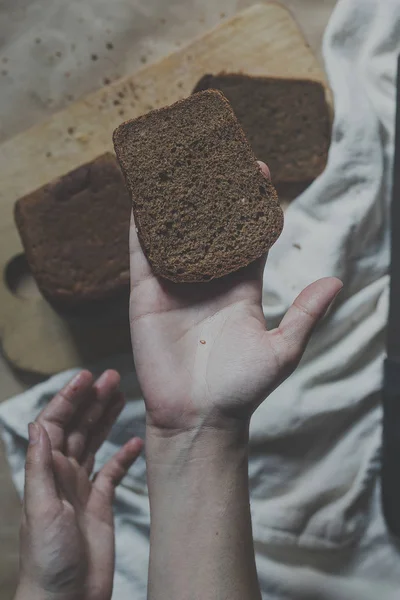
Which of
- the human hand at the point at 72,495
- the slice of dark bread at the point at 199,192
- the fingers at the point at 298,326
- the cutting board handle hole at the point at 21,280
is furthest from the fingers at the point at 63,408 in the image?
the fingers at the point at 298,326

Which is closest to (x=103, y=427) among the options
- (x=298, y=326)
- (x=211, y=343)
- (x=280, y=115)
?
(x=211, y=343)

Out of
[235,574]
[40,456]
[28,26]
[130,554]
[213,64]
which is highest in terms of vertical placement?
[28,26]

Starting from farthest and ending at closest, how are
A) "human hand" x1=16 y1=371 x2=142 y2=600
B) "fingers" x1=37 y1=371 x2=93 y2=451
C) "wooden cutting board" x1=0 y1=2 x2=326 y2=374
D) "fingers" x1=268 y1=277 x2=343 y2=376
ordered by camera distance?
"wooden cutting board" x1=0 y1=2 x2=326 y2=374 → "fingers" x1=37 y1=371 x2=93 y2=451 → "human hand" x1=16 y1=371 x2=142 y2=600 → "fingers" x1=268 y1=277 x2=343 y2=376

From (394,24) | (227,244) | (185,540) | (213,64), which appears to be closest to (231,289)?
(227,244)

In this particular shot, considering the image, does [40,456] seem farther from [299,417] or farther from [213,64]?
[213,64]

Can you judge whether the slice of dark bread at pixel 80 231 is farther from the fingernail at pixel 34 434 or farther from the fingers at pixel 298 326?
the fingers at pixel 298 326

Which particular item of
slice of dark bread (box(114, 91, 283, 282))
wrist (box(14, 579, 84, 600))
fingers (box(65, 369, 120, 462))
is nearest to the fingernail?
fingers (box(65, 369, 120, 462))

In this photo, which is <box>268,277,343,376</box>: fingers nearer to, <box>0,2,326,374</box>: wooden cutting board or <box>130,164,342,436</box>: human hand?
<box>130,164,342,436</box>: human hand
